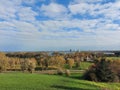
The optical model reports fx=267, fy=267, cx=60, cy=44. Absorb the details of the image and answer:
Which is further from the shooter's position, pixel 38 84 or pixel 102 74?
pixel 102 74

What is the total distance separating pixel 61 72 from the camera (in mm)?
77562

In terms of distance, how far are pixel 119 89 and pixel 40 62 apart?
304 feet

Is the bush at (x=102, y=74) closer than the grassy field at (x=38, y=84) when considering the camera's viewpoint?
No

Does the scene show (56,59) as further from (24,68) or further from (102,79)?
(102,79)

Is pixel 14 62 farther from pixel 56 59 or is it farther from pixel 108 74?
pixel 108 74

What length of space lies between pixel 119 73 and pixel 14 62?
79770 millimetres

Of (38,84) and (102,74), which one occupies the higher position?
(38,84)

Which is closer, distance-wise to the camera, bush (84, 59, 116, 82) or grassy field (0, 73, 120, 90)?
grassy field (0, 73, 120, 90)

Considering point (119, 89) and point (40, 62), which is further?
point (40, 62)

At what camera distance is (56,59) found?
13762 centimetres

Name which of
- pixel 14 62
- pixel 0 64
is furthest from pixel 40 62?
pixel 0 64

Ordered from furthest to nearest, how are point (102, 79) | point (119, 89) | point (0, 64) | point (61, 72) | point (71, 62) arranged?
point (71, 62) < point (0, 64) < point (61, 72) < point (102, 79) < point (119, 89)

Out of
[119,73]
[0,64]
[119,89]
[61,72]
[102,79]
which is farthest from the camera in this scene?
[0,64]

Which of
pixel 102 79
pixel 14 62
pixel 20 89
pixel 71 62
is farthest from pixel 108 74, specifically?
pixel 14 62
